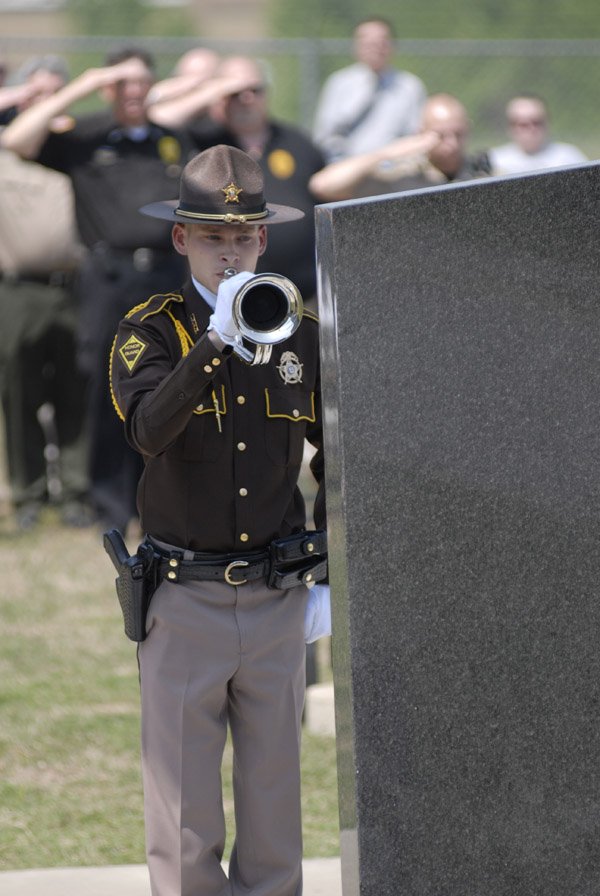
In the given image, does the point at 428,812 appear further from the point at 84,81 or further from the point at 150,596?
the point at 84,81

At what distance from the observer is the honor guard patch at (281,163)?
8.25 m

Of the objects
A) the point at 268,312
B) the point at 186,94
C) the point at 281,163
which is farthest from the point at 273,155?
the point at 268,312

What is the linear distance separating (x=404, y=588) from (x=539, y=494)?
1.05ft

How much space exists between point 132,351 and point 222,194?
1.18ft

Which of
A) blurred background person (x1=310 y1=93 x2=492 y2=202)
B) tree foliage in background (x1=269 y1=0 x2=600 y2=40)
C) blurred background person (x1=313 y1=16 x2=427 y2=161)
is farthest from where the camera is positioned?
tree foliage in background (x1=269 y1=0 x2=600 y2=40)

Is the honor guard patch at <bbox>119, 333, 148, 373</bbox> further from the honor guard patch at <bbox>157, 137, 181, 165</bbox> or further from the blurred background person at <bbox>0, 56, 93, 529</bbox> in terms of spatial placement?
the blurred background person at <bbox>0, 56, 93, 529</bbox>

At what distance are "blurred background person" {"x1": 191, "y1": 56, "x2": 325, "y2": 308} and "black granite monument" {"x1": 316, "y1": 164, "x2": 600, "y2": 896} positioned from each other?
17.0 ft

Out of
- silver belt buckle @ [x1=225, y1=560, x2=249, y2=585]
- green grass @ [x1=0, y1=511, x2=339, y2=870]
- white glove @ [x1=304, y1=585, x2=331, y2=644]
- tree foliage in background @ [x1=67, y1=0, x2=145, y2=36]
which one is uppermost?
tree foliage in background @ [x1=67, y1=0, x2=145, y2=36]

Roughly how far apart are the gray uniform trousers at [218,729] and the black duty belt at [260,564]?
0.09 feet

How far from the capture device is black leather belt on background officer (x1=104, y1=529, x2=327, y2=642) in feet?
10.7

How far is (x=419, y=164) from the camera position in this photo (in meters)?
7.75

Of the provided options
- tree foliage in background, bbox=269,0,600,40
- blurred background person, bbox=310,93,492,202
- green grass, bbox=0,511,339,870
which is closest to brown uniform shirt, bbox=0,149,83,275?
blurred background person, bbox=310,93,492,202

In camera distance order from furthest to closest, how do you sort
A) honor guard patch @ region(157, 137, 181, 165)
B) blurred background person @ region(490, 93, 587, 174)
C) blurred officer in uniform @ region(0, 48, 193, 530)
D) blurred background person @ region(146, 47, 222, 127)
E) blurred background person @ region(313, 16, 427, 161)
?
blurred background person @ region(313, 16, 427, 161) → blurred background person @ region(490, 93, 587, 174) → blurred background person @ region(146, 47, 222, 127) → honor guard patch @ region(157, 137, 181, 165) → blurred officer in uniform @ region(0, 48, 193, 530)

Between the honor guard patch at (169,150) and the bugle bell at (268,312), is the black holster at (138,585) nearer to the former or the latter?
the bugle bell at (268,312)
